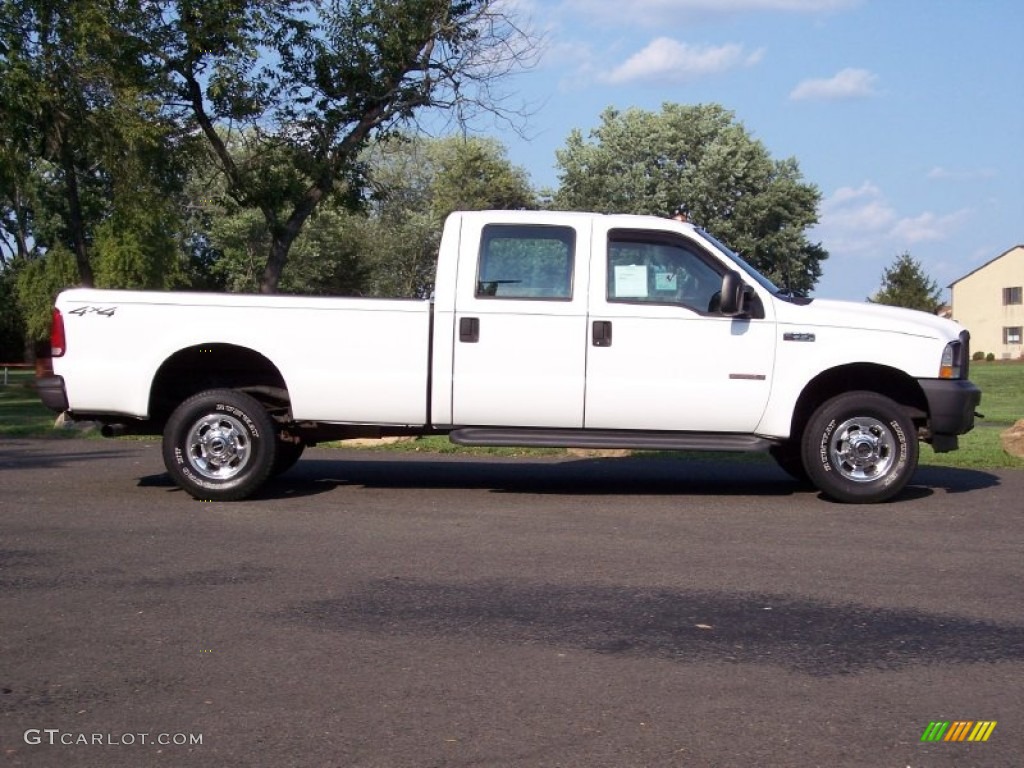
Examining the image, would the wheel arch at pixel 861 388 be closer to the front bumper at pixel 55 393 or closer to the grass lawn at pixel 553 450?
the grass lawn at pixel 553 450

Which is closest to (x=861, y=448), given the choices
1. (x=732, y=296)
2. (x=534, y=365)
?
(x=732, y=296)

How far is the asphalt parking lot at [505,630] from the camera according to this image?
4.39 meters

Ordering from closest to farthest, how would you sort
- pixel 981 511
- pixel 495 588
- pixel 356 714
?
pixel 356 714 < pixel 495 588 < pixel 981 511

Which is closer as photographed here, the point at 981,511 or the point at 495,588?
the point at 495,588

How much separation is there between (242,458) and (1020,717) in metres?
6.40

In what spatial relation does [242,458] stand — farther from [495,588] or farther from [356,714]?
[356,714]

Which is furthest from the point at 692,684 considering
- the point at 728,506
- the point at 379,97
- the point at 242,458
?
Answer: the point at 379,97

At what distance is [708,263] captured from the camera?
32.0 feet

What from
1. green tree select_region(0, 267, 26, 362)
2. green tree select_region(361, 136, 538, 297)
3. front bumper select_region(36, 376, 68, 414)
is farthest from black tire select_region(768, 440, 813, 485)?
green tree select_region(0, 267, 26, 362)

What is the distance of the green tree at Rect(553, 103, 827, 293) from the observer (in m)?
59.4

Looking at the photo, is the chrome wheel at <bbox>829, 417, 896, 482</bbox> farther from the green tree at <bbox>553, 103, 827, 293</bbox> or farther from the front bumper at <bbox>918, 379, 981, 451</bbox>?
the green tree at <bbox>553, 103, 827, 293</bbox>

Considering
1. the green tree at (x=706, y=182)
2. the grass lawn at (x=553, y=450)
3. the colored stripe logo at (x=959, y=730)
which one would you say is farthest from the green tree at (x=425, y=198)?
the colored stripe logo at (x=959, y=730)

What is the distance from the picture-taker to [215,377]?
33.1 ft

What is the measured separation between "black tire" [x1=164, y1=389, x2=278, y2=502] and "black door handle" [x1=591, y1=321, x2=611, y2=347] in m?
2.56
